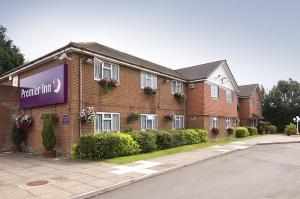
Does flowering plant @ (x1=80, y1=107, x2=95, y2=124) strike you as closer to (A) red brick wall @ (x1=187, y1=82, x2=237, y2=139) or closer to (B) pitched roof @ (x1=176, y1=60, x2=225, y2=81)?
(A) red brick wall @ (x1=187, y1=82, x2=237, y2=139)

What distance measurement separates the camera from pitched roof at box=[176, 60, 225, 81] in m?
24.9

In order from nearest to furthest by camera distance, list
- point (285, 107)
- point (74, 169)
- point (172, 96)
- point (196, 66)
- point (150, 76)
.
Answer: point (74, 169), point (150, 76), point (172, 96), point (196, 66), point (285, 107)

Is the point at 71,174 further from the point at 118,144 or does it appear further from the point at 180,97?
the point at 180,97

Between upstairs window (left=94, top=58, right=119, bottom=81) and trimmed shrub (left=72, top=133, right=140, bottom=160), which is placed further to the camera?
upstairs window (left=94, top=58, right=119, bottom=81)

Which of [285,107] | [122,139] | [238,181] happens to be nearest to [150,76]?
[122,139]

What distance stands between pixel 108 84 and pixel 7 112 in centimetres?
686

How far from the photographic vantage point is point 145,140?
16.0 m

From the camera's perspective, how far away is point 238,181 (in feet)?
30.3

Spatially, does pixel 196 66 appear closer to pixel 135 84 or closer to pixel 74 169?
pixel 135 84

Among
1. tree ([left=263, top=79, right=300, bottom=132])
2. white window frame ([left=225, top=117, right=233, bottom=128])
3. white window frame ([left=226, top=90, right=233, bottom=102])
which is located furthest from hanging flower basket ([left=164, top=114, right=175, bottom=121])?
tree ([left=263, top=79, right=300, bottom=132])

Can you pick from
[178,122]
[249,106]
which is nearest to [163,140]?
[178,122]

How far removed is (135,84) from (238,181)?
1065 centimetres

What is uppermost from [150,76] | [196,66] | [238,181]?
[196,66]

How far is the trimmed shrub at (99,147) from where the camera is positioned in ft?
44.1
